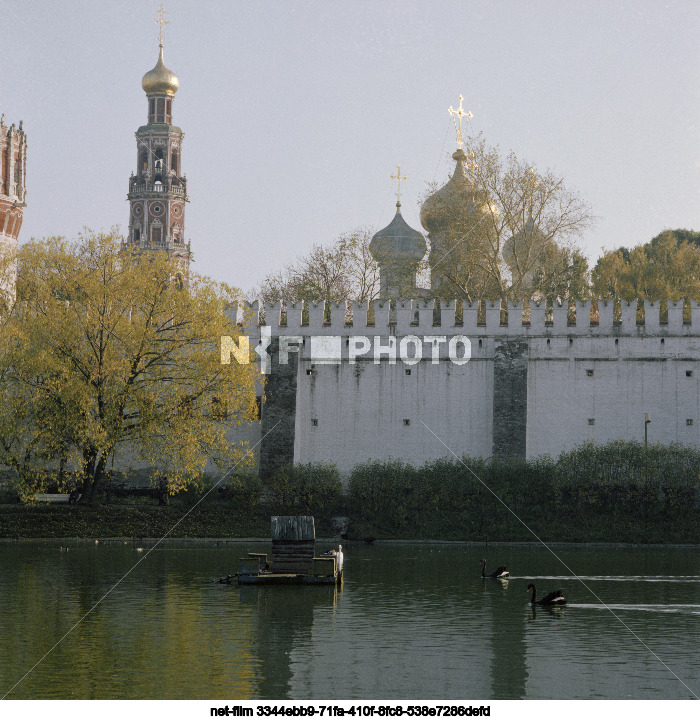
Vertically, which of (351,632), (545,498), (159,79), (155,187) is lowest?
(351,632)

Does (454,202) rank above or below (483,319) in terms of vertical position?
above

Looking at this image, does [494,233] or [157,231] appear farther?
[157,231]

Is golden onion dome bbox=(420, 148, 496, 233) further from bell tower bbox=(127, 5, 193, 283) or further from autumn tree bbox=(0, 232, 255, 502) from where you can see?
bell tower bbox=(127, 5, 193, 283)

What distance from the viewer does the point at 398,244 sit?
172ft

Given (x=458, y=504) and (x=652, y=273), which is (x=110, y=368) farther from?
(x=652, y=273)

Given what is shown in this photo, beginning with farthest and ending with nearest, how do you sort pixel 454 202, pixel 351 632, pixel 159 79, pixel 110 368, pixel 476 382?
pixel 159 79 → pixel 454 202 → pixel 476 382 → pixel 110 368 → pixel 351 632

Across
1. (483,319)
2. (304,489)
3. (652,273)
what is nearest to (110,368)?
(304,489)

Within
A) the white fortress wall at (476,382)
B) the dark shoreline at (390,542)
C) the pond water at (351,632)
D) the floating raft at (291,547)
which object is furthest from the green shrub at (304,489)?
the floating raft at (291,547)

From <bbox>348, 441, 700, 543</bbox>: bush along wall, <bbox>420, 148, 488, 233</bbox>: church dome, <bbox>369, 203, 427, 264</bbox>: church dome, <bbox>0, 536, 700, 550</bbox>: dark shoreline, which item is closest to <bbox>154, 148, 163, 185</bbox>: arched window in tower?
<bbox>369, 203, 427, 264</bbox>: church dome

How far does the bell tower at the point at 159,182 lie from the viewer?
77.2m

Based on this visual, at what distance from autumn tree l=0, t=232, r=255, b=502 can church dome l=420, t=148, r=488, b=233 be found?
Result: 13574 millimetres

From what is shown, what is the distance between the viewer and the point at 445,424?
36.0 m

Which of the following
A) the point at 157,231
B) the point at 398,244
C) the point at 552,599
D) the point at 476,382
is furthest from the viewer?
the point at 157,231
